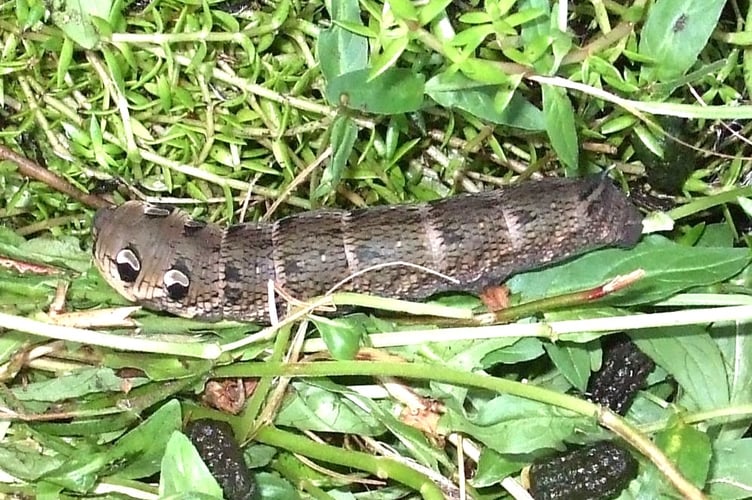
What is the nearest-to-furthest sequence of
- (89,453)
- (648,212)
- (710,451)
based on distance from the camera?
(710,451), (89,453), (648,212)

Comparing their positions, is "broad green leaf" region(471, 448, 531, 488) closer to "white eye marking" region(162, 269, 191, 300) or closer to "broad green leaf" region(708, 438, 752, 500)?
"broad green leaf" region(708, 438, 752, 500)

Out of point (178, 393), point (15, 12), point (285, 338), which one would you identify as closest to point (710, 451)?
point (285, 338)

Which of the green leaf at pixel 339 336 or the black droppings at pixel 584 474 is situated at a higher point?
the green leaf at pixel 339 336

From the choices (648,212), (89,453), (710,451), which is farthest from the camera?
(648,212)

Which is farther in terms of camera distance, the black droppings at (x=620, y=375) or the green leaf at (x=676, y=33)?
the black droppings at (x=620, y=375)

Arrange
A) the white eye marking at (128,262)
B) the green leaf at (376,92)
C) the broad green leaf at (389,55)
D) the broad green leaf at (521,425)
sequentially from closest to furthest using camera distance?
1. the broad green leaf at (389,55)
2. the green leaf at (376,92)
3. the broad green leaf at (521,425)
4. the white eye marking at (128,262)

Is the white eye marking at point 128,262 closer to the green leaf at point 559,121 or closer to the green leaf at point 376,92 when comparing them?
the green leaf at point 376,92

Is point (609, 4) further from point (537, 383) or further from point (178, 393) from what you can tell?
point (178, 393)

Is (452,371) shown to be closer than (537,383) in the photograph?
Yes

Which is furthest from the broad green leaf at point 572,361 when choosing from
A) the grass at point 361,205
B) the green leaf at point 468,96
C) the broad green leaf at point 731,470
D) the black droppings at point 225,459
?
the black droppings at point 225,459
